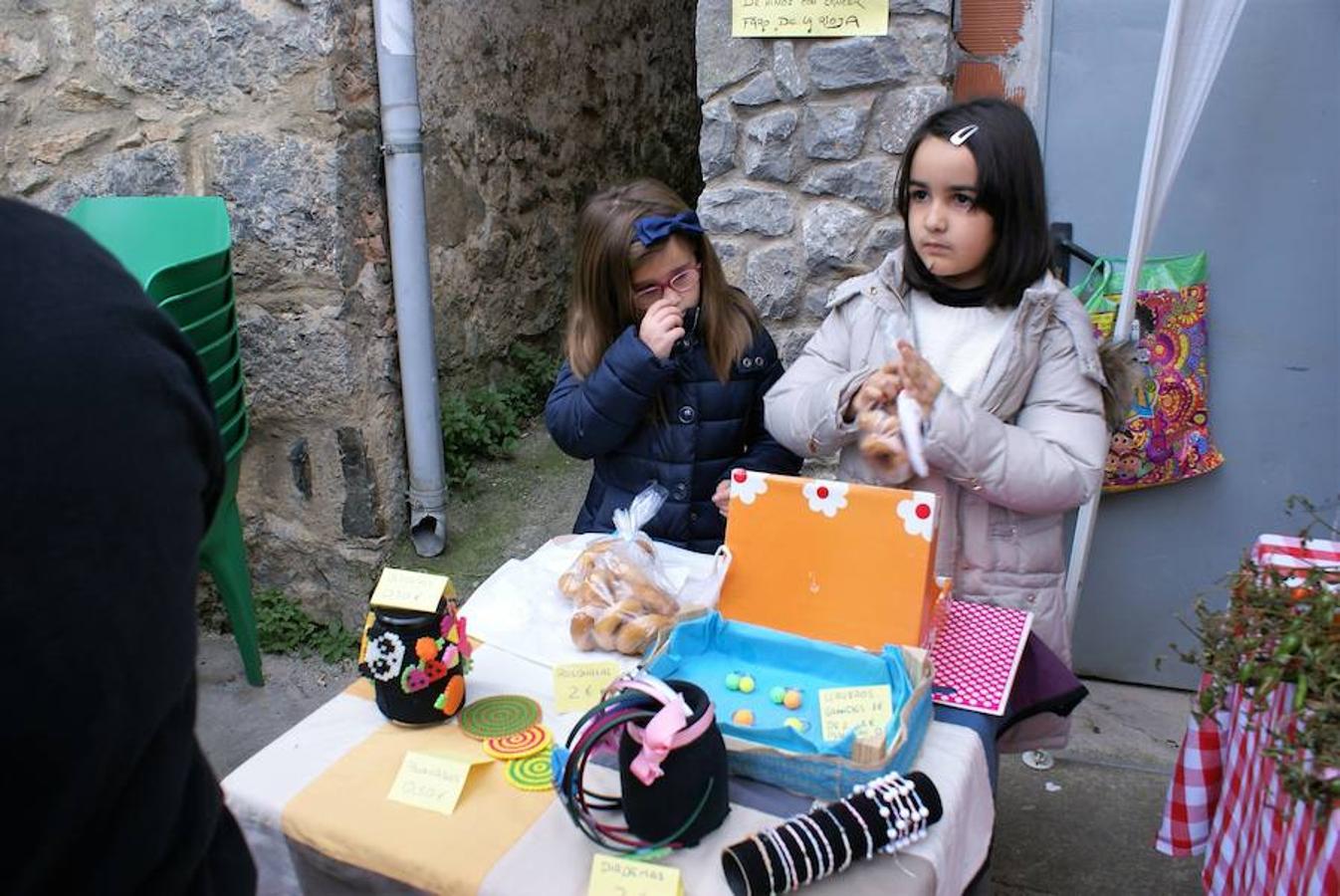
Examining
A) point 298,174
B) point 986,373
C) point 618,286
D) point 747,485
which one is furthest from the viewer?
point 298,174

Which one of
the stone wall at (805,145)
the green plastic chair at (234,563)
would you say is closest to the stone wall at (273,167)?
the green plastic chair at (234,563)

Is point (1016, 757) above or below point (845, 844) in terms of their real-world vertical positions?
below

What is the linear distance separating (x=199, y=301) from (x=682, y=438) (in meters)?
1.43

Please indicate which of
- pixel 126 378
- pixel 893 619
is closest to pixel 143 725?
pixel 126 378

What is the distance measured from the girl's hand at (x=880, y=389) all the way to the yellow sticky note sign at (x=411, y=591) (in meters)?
0.71

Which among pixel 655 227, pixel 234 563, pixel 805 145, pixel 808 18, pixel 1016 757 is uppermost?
pixel 808 18

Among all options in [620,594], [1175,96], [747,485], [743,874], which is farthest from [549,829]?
[1175,96]

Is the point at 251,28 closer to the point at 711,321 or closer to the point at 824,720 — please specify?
the point at 711,321

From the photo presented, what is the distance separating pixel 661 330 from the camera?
2041mm

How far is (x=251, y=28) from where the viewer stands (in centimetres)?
304

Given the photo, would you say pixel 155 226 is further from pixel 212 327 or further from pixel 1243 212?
pixel 1243 212

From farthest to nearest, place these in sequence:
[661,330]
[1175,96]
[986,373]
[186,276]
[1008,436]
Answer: [186,276] → [1175,96] → [661,330] → [986,373] → [1008,436]

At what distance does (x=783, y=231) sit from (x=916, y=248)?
43.6 inches

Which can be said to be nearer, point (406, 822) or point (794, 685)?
point (406, 822)
